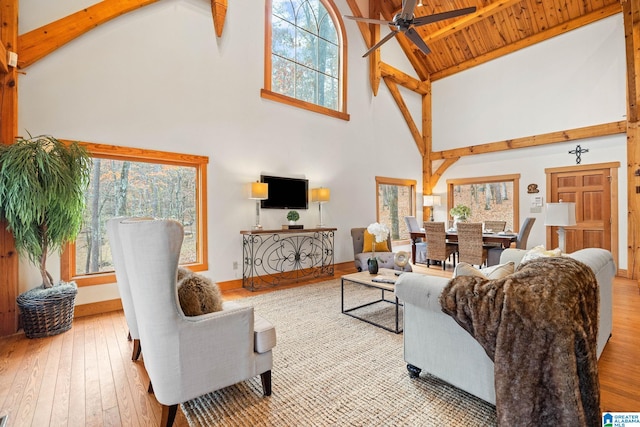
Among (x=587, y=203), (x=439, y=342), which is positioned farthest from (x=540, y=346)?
(x=587, y=203)

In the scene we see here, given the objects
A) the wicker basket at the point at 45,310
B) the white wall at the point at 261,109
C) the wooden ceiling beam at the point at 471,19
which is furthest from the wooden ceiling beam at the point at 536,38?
the wicker basket at the point at 45,310

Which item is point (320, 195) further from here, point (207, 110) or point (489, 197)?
point (489, 197)

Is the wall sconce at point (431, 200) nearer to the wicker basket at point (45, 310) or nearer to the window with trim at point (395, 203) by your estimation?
the window with trim at point (395, 203)

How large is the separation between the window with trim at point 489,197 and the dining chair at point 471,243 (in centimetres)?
206

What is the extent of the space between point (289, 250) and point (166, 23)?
148 inches

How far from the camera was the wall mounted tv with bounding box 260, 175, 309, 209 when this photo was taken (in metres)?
5.08

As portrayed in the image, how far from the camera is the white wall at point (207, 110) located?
3.44 metres

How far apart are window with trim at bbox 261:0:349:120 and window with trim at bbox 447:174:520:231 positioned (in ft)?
11.7

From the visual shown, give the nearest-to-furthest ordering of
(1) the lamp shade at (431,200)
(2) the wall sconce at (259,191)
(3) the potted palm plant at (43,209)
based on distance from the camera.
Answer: (3) the potted palm plant at (43,209)
(2) the wall sconce at (259,191)
(1) the lamp shade at (431,200)

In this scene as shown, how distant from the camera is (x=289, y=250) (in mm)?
5340

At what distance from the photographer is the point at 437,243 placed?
5812 mm

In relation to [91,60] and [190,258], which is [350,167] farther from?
[91,60]

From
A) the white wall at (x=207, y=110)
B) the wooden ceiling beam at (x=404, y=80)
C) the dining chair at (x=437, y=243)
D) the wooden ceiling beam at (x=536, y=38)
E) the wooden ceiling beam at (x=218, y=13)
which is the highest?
the wooden ceiling beam at (x=536, y=38)

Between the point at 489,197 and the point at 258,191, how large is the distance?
553 cm
